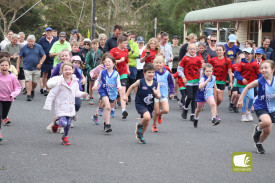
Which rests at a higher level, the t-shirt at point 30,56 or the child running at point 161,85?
the t-shirt at point 30,56

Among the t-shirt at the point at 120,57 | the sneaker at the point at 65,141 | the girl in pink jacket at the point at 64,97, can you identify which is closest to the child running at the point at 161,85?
the girl in pink jacket at the point at 64,97

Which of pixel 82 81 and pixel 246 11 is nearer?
pixel 82 81

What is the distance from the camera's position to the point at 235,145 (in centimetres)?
909

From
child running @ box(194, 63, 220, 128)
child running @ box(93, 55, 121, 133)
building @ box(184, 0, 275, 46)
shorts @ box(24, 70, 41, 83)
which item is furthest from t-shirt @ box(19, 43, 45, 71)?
building @ box(184, 0, 275, 46)

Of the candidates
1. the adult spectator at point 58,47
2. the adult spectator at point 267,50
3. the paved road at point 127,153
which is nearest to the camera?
the paved road at point 127,153

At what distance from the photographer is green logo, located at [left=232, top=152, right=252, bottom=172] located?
7173mm

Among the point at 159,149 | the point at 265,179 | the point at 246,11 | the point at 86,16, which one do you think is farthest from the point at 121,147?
the point at 86,16

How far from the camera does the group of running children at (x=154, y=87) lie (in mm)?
8406

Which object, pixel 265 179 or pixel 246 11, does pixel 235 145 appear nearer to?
→ pixel 265 179

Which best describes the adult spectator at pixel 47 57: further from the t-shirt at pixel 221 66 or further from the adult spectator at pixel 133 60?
the t-shirt at pixel 221 66

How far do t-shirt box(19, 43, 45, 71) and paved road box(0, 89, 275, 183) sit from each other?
13.3ft

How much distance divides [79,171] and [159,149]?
2.03 metres

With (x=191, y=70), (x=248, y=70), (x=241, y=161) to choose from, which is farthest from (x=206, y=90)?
(x=241, y=161)

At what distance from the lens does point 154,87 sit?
9.27 meters
